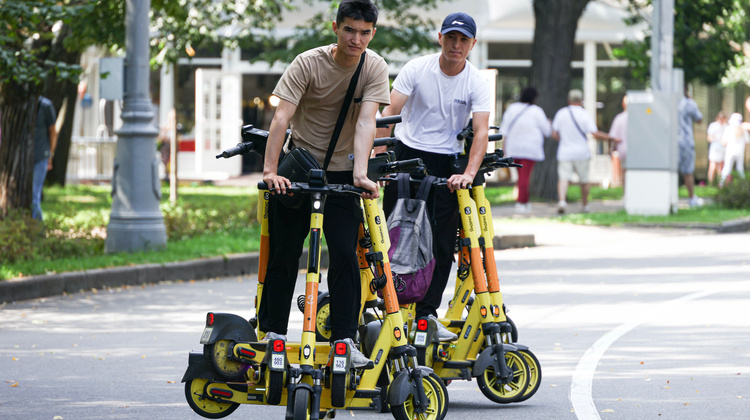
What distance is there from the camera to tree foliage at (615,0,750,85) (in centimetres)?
2428

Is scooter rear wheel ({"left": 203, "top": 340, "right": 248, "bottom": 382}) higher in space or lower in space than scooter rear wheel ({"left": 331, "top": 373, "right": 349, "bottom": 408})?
higher

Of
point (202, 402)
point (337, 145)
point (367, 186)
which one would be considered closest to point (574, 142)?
point (337, 145)

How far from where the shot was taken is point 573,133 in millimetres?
19125

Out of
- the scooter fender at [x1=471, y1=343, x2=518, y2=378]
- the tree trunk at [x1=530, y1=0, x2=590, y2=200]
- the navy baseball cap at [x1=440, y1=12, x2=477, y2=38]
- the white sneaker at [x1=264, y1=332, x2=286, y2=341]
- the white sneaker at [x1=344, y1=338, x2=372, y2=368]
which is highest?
the tree trunk at [x1=530, y1=0, x2=590, y2=200]

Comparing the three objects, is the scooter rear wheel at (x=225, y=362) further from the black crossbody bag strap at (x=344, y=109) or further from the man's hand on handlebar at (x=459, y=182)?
the man's hand on handlebar at (x=459, y=182)

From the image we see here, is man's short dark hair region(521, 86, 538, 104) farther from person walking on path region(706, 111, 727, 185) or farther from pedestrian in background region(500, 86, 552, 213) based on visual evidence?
person walking on path region(706, 111, 727, 185)

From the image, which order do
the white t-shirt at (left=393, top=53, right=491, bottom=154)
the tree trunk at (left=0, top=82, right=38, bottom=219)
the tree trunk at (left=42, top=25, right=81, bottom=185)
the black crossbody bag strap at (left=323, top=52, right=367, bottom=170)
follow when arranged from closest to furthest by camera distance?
the black crossbody bag strap at (left=323, top=52, right=367, bottom=170) → the white t-shirt at (left=393, top=53, right=491, bottom=154) → the tree trunk at (left=0, top=82, right=38, bottom=219) → the tree trunk at (left=42, top=25, right=81, bottom=185)

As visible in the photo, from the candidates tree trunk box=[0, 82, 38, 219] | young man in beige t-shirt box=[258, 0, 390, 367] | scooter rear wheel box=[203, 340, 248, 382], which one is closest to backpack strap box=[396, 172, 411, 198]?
young man in beige t-shirt box=[258, 0, 390, 367]

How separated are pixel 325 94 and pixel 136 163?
25.1 feet

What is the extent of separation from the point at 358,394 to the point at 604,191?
20909 mm

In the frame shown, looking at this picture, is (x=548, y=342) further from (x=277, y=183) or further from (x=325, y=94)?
(x=277, y=183)

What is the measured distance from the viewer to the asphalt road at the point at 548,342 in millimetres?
6137

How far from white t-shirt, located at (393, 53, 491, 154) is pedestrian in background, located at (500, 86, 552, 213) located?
39.3 feet

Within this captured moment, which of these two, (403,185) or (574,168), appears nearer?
(403,185)
